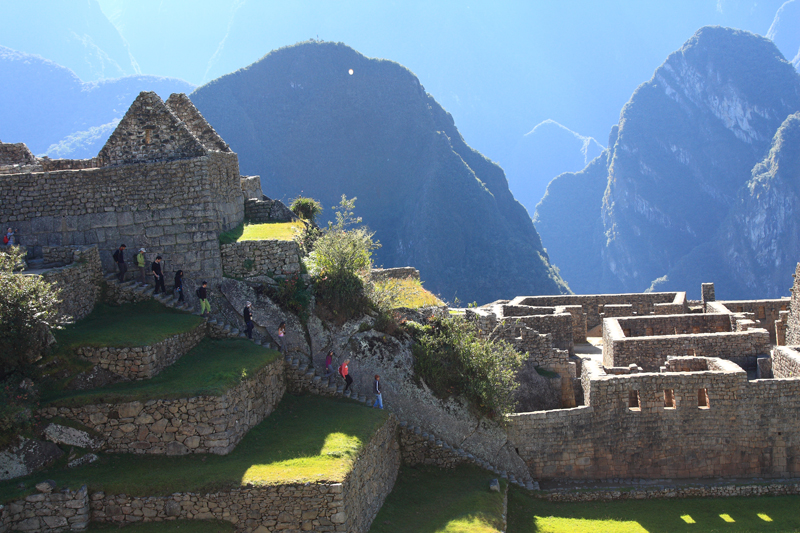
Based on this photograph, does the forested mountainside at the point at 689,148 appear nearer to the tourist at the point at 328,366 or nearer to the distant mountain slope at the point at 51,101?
the distant mountain slope at the point at 51,101

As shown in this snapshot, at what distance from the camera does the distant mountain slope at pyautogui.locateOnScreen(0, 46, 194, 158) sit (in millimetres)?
146125

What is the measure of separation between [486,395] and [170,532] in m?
10.0

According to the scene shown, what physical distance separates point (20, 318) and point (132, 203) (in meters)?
6.62

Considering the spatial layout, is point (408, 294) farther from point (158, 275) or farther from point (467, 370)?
point (158, 275)

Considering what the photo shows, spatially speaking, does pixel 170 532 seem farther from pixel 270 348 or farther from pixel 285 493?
pixel 270 348

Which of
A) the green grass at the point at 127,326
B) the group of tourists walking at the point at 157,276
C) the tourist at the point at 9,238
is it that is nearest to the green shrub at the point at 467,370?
the group of tourists walking at the point at 157,276

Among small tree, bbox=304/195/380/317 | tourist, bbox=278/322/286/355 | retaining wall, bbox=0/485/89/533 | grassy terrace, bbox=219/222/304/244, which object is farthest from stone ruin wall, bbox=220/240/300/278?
retaining wall, bbox=0/485/89/533

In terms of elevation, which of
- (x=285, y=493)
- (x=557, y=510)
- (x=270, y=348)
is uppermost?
(x=270, y=348)

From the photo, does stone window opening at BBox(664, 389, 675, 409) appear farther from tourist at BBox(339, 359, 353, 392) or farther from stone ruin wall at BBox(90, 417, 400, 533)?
stone ruin wall at BBox(90, 417, 400, 533)

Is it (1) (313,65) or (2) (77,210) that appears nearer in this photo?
(2) (77,210)

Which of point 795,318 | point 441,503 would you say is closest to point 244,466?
point 441,503

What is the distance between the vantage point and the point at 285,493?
1267 cm

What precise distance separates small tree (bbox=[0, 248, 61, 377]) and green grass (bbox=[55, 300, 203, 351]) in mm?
846

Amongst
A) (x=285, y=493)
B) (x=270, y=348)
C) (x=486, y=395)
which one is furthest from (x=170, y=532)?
(x=486, y=395)
